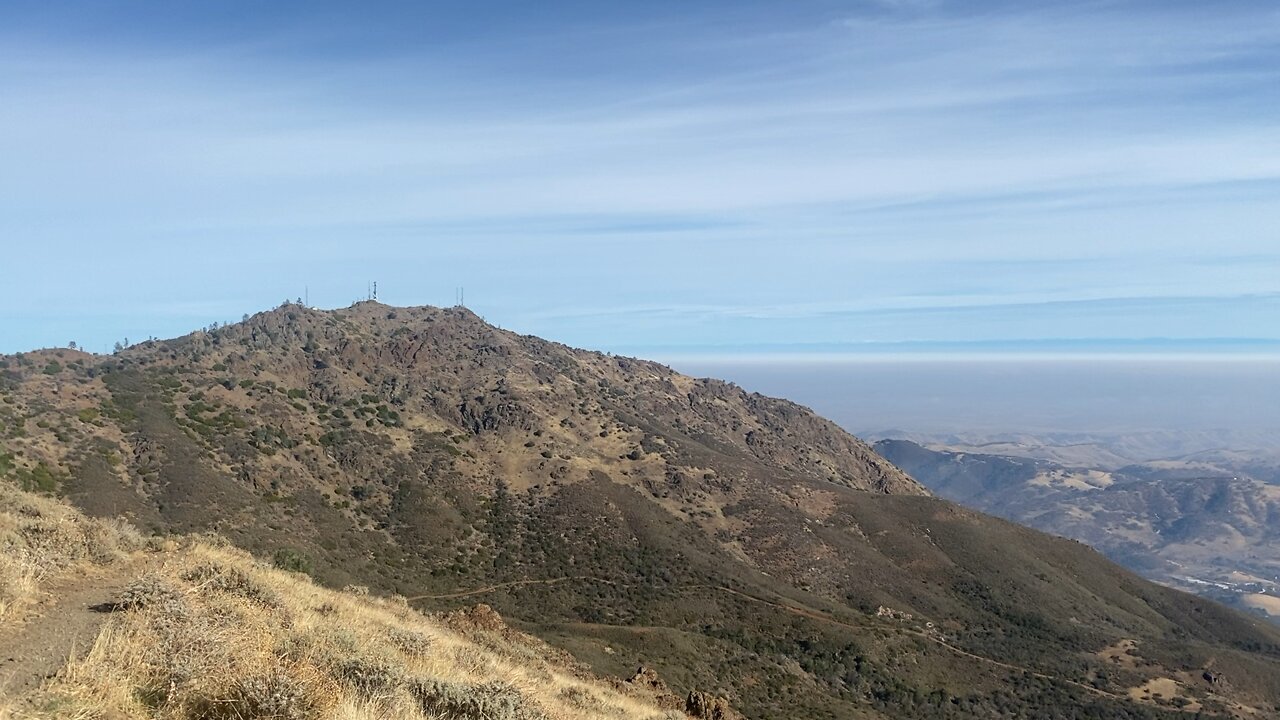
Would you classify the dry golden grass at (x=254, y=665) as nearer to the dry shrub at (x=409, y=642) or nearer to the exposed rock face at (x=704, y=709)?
the dry shrub at (x=409, y=642)

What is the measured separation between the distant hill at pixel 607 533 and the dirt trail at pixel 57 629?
25.0 meters

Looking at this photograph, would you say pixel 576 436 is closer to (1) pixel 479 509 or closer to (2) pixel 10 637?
(1) pixel 479 509

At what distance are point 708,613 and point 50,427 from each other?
190ft

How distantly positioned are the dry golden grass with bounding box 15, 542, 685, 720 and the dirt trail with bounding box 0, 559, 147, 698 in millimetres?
374

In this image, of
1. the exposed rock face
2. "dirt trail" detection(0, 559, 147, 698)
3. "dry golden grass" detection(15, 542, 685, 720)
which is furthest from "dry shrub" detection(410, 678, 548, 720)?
the exposed rock face

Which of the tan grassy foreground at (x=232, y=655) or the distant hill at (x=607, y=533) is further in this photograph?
the distant hill at (x=607, y=533)

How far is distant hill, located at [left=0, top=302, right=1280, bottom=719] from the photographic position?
5712cm

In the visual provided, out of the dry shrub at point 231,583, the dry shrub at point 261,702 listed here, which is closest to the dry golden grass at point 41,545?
the dry shrub at point 231,583

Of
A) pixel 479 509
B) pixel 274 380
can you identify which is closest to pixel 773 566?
pixel 479 509

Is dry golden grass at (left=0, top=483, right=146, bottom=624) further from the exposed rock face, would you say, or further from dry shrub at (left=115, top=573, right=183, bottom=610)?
the exposed rock face

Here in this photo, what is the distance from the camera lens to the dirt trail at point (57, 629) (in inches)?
331

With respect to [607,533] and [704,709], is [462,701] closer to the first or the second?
[704,709]

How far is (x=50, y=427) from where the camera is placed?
6662cm

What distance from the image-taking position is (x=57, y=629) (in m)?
10.2
